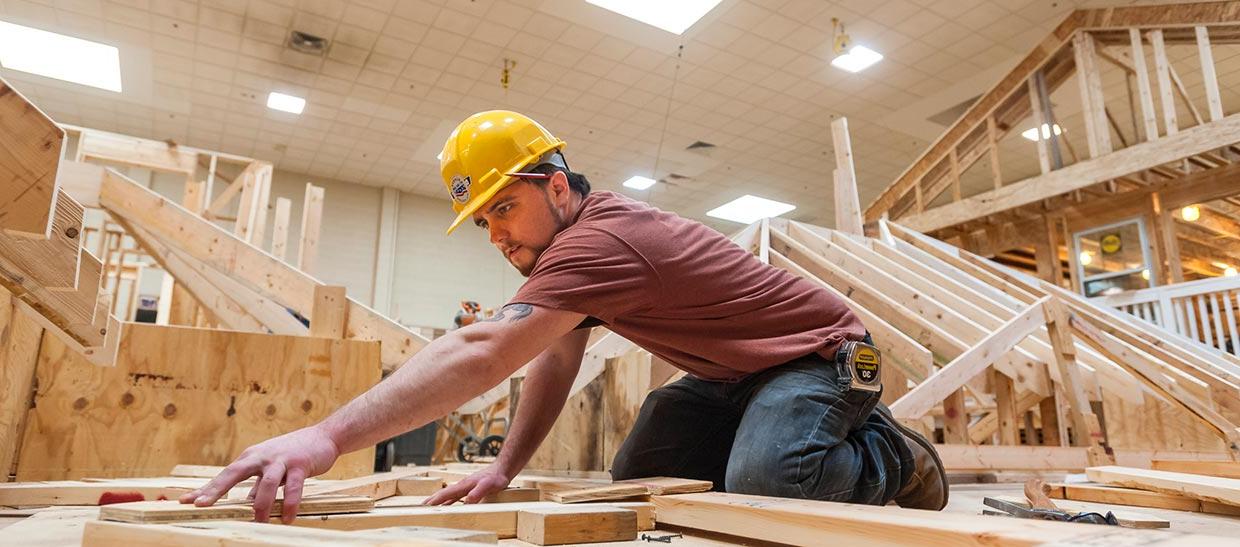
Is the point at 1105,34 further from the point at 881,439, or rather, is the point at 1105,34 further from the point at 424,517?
the point at 424,517

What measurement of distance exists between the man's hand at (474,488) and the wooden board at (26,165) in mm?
1051

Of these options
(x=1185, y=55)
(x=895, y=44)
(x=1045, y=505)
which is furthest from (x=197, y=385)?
(x=1185, y=55)

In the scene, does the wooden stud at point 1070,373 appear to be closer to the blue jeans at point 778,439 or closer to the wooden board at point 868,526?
the blue jeans at point 778,439

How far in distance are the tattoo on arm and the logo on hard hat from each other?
0.51 m

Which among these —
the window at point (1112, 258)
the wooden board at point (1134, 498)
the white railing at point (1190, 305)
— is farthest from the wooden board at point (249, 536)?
the window at point (1112, 258)

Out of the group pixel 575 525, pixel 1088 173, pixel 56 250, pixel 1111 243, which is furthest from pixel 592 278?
pixel 1111 243

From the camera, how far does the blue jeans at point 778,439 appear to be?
73.6 inches

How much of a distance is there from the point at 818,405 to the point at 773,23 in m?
7.50

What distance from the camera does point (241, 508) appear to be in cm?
125

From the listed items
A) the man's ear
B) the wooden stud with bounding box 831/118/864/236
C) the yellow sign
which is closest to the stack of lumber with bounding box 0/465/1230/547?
the man's ear

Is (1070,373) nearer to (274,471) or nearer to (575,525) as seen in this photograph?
(575,525)

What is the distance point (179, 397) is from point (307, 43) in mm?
6999

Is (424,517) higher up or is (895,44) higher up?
(895,44)

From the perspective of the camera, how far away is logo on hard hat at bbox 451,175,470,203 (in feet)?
6.61
